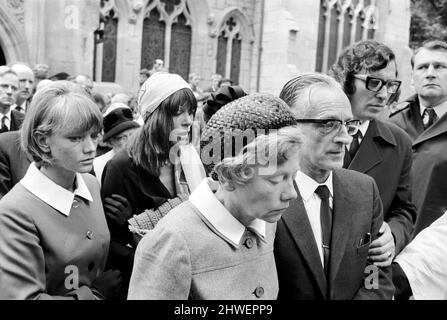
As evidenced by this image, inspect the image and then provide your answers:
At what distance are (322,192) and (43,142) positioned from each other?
1281 mm

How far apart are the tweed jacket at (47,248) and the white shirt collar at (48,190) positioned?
0.02 m

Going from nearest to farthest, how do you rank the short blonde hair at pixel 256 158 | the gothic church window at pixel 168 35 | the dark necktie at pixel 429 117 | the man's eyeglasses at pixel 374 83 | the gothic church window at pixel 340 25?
the short blonde hair at pixel 256 158
the man's eyeglasses at pixel 374 83
the dark necktie at pixel 429 117
the gothic church window at pixel 168 35
the gothic church window at pixel 340 25

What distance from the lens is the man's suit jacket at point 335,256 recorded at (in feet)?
7.09

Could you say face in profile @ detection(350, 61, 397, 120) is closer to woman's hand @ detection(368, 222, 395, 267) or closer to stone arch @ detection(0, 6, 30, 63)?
woman's hand @ detection(368, 222, 395, 267)

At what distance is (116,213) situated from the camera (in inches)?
112

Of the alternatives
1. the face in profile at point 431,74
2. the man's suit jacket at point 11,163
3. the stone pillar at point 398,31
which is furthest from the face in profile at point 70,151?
the stone pillar at point 398,31

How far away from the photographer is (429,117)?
4664 mm

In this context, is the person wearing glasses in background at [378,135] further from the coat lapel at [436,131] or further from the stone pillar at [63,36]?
the stone pillar at [63,36]

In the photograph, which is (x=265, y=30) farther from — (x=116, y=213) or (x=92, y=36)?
(x=116, y=213)

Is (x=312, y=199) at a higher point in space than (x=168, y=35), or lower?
lower

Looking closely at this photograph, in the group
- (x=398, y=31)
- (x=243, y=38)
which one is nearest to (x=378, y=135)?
(x=243, y=38)

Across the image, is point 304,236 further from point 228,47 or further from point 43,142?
point 228,47

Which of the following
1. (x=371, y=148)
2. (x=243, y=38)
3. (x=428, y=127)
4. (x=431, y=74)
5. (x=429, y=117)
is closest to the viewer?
(x=371, y=148)
